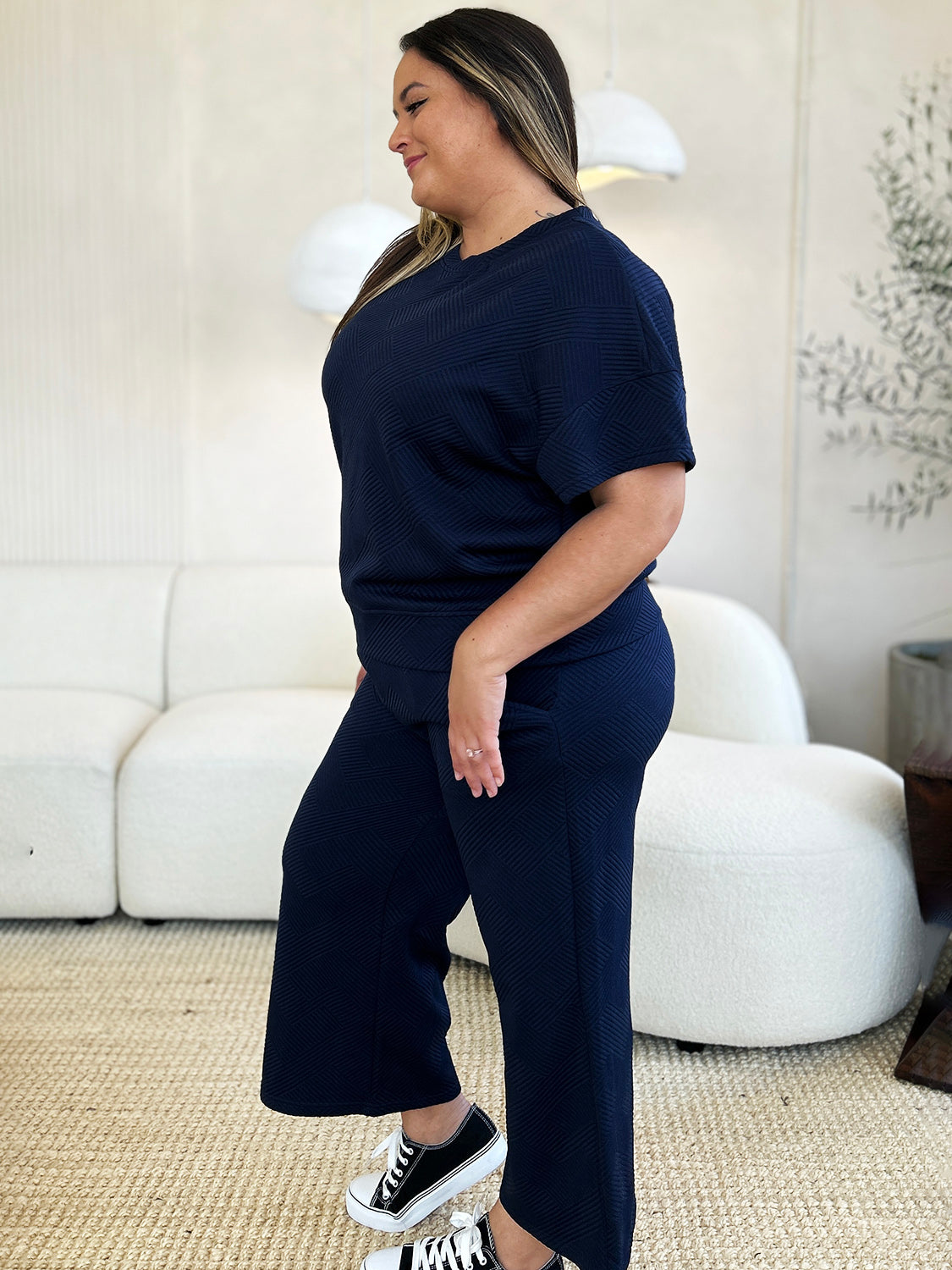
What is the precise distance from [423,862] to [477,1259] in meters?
0.42

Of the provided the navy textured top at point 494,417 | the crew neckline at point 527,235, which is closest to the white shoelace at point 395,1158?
the navy textured top at point 494,417

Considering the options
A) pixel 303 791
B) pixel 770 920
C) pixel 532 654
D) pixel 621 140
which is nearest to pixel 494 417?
pixel 532 654

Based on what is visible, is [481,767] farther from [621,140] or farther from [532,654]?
[621,140]

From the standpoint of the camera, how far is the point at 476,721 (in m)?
1.00

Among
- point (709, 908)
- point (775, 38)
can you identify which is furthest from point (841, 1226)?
point (775, 38)

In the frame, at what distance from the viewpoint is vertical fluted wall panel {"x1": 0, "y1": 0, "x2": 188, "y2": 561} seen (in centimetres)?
307

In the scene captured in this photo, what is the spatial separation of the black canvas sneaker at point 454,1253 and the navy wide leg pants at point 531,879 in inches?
4.2

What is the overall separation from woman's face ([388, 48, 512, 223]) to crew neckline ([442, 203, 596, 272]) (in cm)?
5

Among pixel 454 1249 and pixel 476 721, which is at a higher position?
pixel 476 721

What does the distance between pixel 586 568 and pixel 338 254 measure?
1883mm

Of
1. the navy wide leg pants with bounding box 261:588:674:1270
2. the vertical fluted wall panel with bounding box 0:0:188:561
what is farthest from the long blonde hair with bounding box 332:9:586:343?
the vertical fluted wall panel with bounding box 0:0:188:561

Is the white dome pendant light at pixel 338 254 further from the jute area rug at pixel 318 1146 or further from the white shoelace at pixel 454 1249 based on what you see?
the white shoelace at pixel 454 1249

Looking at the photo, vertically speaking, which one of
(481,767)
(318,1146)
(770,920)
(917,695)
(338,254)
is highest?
(338,254)

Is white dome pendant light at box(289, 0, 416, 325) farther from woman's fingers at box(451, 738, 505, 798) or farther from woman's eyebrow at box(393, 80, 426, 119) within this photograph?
woman's fingers at box(451, 738, 505, 798)
